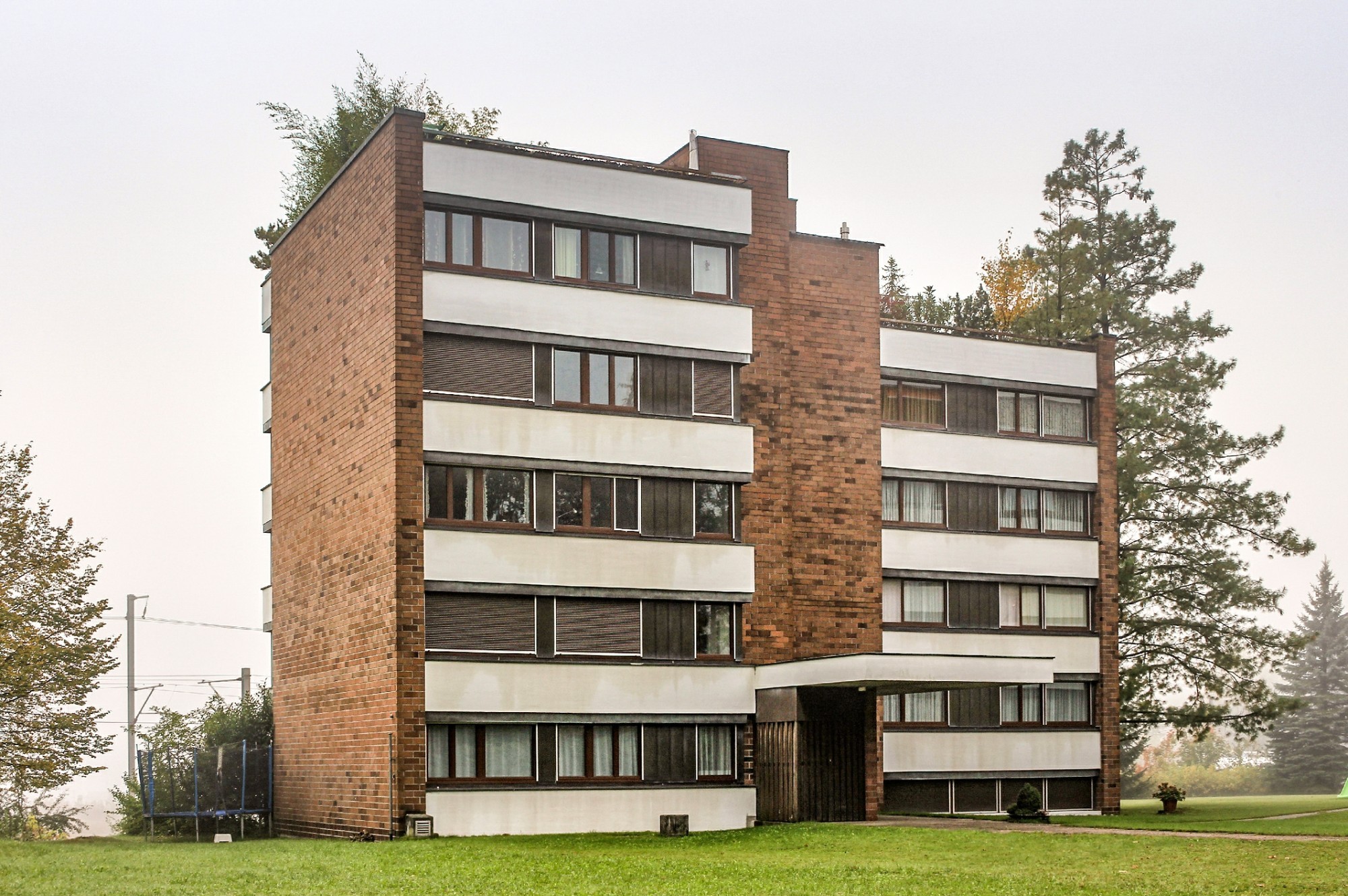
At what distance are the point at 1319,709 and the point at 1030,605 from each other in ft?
160

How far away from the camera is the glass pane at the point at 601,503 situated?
36.7 m

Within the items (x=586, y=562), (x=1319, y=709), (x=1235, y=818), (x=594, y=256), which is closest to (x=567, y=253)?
(x=594, y=256)

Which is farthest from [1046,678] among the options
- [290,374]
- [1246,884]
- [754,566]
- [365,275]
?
[290,374]

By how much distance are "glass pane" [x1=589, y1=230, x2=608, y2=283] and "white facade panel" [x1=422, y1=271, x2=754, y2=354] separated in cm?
48

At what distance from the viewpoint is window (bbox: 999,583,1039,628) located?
1772 inches

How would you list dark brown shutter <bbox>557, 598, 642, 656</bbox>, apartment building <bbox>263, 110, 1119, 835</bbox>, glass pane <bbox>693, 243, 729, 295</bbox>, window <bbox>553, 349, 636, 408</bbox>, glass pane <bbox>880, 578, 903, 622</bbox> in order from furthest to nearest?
glass pane <bbox>880, 578, 903, 622</bbox>, glass pane <bbox>693, 243, 729, 295</bbox>, window <bbox>553, 349, 636, 408</bbox>, dark brown shutter <bbox>557, 598, 642, 656</bbox>, apartment building <bbox>263, 110, 1119, 835</bbox>

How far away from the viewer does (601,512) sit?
3675cm

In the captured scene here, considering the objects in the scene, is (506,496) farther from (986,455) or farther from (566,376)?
(986,455)

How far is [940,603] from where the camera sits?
43.9 meters

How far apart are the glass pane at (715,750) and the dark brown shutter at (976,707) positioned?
337 inches

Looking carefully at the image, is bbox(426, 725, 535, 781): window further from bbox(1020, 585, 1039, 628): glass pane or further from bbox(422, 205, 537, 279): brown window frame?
bbox(1020, 585, 1039, 628): glass pane

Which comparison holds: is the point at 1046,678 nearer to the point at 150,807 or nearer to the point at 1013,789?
the point at 1013,789

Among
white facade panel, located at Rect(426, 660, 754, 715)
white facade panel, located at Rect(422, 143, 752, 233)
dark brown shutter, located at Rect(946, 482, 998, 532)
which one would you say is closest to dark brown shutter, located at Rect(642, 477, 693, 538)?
white facade panel, located at Rect(426, 660, 754, 715)

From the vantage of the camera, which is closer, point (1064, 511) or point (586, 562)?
point (586, 562)
